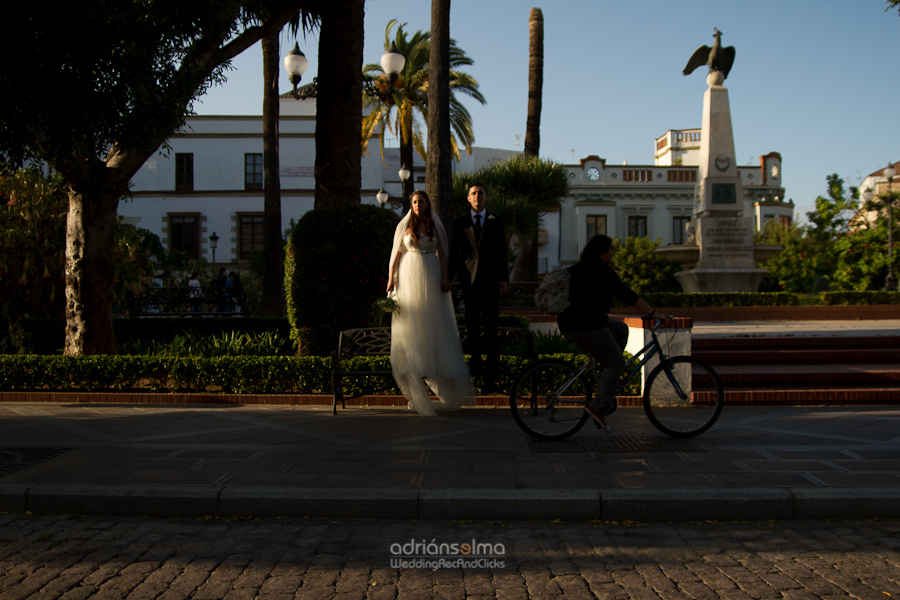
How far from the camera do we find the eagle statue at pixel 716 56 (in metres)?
21.3

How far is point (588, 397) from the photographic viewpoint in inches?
243

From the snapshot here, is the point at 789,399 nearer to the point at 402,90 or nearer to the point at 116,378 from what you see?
the point at 116,378

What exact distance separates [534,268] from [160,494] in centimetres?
2197

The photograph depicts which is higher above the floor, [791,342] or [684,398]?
[791,342]

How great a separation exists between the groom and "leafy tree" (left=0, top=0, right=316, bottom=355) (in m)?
4.04

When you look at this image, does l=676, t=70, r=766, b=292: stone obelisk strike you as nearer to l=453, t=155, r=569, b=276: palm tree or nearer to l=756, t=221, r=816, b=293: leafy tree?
l=756, t=221, r=816, b=293: leafy tree

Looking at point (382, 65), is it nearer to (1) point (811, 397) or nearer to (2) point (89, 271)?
(2) point (89, 271)

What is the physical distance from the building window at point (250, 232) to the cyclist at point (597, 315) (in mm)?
35986

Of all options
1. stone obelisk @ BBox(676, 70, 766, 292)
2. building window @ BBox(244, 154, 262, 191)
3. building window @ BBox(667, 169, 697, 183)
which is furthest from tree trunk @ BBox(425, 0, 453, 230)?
building window @ BBox(667, 169, 697, 183)

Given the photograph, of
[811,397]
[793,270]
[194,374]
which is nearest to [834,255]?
[793,270]

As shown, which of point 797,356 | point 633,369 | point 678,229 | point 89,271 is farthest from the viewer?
point 678,229

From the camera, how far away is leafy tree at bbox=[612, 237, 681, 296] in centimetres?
2422

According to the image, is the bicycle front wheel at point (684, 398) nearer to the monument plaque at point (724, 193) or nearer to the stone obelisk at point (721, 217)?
the stone obelisk at point (721, 217)

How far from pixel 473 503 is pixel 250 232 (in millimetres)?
37863
